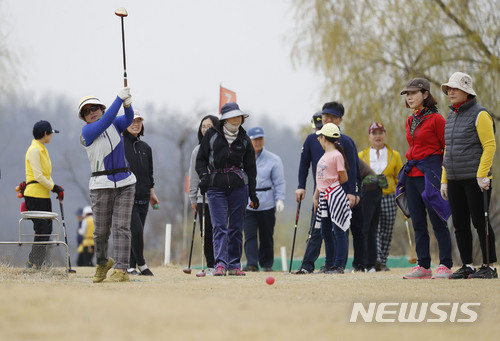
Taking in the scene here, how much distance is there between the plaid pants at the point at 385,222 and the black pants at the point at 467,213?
3.75 m

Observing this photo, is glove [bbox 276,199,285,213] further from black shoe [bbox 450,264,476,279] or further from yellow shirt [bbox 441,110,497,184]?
yellow shirt [bbox 441,110,497,184]

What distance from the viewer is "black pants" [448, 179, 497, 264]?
840cm

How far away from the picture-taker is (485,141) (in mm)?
8203

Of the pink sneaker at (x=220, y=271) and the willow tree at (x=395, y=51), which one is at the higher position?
the willow tree at (x=395, y=51)

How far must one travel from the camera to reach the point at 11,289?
Answer: 6.12m

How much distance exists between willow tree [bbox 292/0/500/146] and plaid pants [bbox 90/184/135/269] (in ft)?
35.6

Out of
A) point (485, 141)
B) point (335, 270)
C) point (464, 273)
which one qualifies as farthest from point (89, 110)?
point (464, 273)

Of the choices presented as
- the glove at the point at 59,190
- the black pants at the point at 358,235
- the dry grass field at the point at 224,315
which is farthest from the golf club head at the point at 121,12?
the black pants at the point at 358,235

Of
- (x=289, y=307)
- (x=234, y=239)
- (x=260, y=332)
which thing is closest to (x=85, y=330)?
(x=260, y=332)

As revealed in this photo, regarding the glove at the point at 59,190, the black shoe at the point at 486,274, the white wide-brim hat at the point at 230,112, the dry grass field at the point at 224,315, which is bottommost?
the black shoe at the point at 486,274

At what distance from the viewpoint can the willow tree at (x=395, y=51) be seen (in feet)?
57.5

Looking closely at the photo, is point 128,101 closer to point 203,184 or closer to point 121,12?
point 121,12

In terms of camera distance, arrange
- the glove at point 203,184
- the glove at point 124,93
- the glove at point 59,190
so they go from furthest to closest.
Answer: the glove at point 59,190
the glove at point 203,184
the glove at point 124,93

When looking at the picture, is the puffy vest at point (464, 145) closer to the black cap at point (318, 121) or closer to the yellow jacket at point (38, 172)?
the black cap at point (318, 121)
